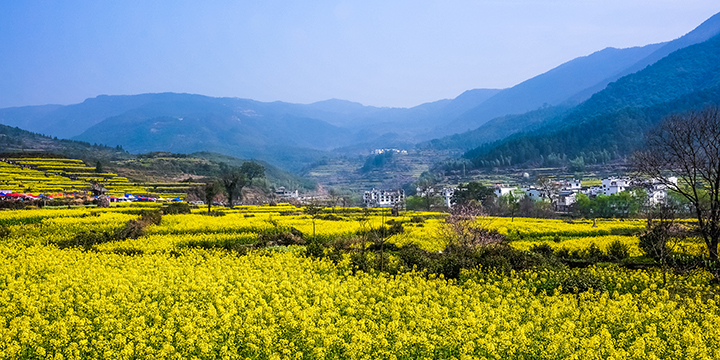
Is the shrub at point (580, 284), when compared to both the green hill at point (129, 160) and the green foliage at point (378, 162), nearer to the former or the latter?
the green hill at point (129, 160)

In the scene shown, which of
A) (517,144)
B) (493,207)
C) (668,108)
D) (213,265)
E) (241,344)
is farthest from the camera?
(517,144)

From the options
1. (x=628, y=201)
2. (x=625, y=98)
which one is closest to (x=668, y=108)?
(x=625, y=98)

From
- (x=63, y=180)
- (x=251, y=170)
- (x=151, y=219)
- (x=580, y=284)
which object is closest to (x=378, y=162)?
(x=251, y=170)

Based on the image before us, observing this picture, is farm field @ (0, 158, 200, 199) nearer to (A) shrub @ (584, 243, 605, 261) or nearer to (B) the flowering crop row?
(B) the flowering crop row

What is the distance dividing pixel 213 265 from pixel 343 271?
4.81 m

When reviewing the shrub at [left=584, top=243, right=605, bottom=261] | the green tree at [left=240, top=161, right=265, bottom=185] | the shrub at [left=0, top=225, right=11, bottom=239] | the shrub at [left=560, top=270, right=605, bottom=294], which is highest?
the green tree at [left=240, top=161, right=265, bottom=185]

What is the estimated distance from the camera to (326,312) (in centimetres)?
1012

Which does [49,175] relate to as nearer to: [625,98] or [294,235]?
[294,235]

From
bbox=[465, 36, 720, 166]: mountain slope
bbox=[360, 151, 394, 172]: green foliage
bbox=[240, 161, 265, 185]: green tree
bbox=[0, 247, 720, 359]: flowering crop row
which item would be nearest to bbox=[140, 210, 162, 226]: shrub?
bbox=[0, 247, 720, 359]: flowering crop row

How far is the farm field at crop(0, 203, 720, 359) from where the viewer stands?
799 cm

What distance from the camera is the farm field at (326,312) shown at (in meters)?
7.99

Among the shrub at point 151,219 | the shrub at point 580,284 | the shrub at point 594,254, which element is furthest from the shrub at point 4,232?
the shrub at point 594,254

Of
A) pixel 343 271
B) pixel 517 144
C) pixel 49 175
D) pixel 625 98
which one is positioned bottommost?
pixel 343 271

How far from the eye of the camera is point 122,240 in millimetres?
22500
